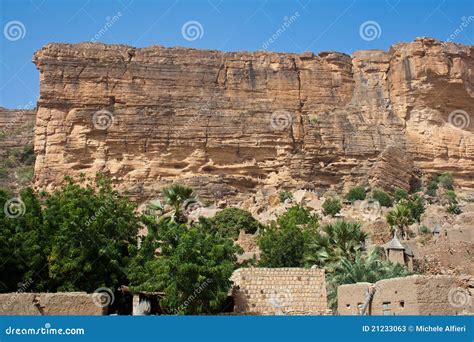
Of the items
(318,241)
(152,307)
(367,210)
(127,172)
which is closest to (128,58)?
(127,172)

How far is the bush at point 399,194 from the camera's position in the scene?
2339 inches

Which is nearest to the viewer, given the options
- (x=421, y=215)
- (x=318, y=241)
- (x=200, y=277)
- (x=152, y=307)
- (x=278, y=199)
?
(x=200, y=277)

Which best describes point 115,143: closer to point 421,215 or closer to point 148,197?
point 148,197

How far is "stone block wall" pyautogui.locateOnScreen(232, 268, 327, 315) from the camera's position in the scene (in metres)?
18.0

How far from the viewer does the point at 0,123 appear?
302 feet

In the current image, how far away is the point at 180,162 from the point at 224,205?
9.67 m

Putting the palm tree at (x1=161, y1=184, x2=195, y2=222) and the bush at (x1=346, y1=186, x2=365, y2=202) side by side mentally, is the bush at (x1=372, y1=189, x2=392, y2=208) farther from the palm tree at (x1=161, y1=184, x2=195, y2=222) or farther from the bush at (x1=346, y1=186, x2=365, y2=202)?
the palm tree at (x1=161, y1=184, x2=195, y2=222)

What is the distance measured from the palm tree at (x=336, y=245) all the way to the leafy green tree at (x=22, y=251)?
31.8 feet
